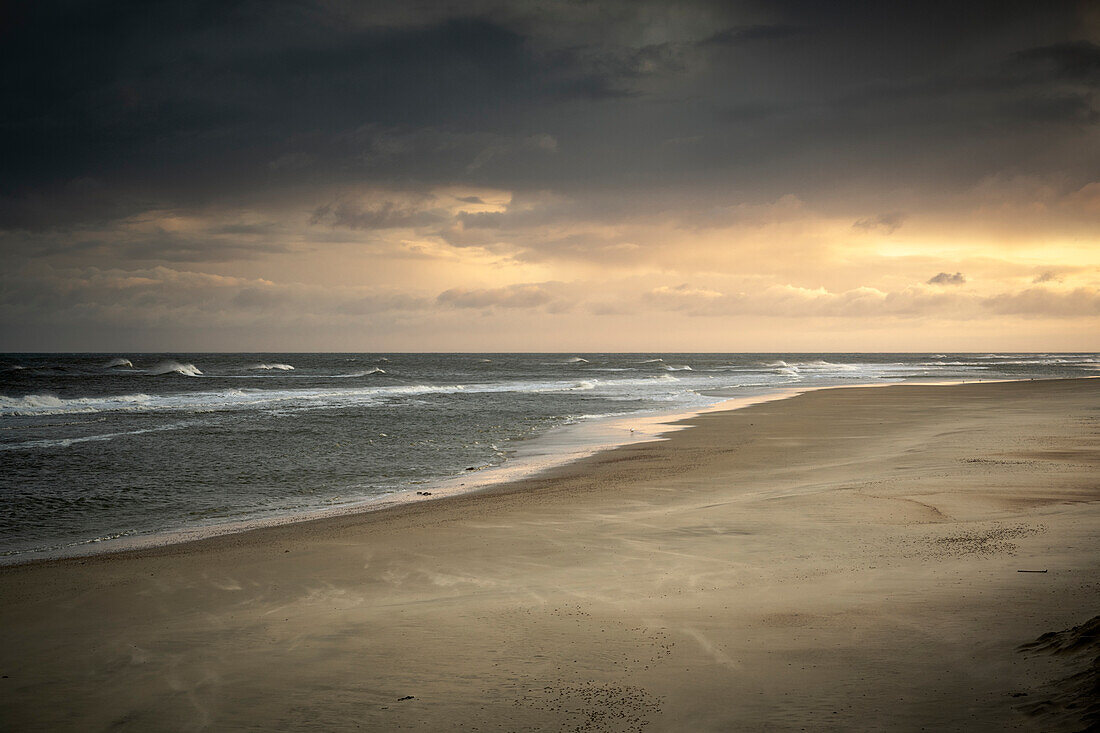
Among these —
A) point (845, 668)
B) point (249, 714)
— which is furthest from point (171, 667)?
point (845, 668)

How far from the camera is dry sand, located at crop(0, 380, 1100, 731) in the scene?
4.87 m

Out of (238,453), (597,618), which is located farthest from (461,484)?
(597,618)

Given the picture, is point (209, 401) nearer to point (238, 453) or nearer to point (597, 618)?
point (238, 453)

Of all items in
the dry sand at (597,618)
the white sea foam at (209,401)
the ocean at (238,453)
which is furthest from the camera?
the white sea foam at (209,401)

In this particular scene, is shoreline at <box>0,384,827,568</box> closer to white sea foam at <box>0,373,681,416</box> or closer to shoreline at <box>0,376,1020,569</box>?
shoreline at <box>0,376,1020,569</box>

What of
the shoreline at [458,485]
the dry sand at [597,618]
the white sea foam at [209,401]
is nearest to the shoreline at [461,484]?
the shoreline at [458,485]

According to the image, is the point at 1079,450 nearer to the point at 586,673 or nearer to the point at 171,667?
the point at 586,673

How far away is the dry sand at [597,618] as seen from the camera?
4867 millimetres

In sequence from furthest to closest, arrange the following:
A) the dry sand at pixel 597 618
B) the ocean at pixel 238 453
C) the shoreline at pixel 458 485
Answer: the ocean at pixel 238 453
the shoreline at pixel 458 485
the dry sand at pixel 597 618

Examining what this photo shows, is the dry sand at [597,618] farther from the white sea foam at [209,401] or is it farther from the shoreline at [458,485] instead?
the white sea foam at [209,401]

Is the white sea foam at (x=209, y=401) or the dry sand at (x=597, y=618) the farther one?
the white sea foam at (x=209, y=401)

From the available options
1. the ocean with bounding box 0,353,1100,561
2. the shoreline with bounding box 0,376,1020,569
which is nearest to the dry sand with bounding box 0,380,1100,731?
the shoreline with bounding box 0,376,1020,569

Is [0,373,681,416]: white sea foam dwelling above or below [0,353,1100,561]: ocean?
above

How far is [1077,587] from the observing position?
254 inches
